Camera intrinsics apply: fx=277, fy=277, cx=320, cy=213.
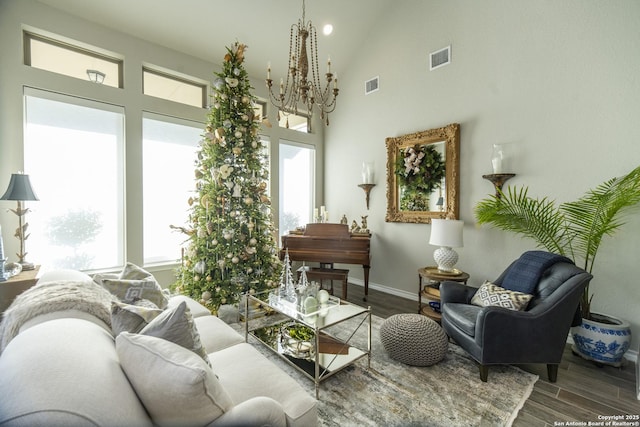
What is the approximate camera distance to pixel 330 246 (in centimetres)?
422

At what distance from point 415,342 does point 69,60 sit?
4862mm

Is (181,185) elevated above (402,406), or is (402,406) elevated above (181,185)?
(181,185)

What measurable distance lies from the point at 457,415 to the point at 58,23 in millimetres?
5334

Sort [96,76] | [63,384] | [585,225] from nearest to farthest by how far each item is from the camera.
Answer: [63,384] < [585,225] < [96,76]

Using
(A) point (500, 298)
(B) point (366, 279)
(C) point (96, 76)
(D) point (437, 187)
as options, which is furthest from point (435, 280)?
(C) point (96, 76)

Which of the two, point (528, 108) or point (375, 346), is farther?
point (528, 108)

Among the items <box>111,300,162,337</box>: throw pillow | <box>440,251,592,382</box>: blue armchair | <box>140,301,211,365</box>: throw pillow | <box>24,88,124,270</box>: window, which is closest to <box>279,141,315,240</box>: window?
<box>24,88,124,270</box>: window

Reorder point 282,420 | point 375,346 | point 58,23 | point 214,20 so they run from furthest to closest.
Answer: point 214,20 < point 58,23 < point 375,346 < point 282,420

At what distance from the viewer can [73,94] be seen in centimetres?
321

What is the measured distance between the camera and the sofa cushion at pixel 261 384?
4.08 ft

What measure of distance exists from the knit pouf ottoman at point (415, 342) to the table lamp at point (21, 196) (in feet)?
11.7

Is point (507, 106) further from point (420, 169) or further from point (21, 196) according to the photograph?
point (21, 196)

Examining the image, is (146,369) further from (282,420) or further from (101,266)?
(101,266)

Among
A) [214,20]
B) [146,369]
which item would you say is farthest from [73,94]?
[146,369]
